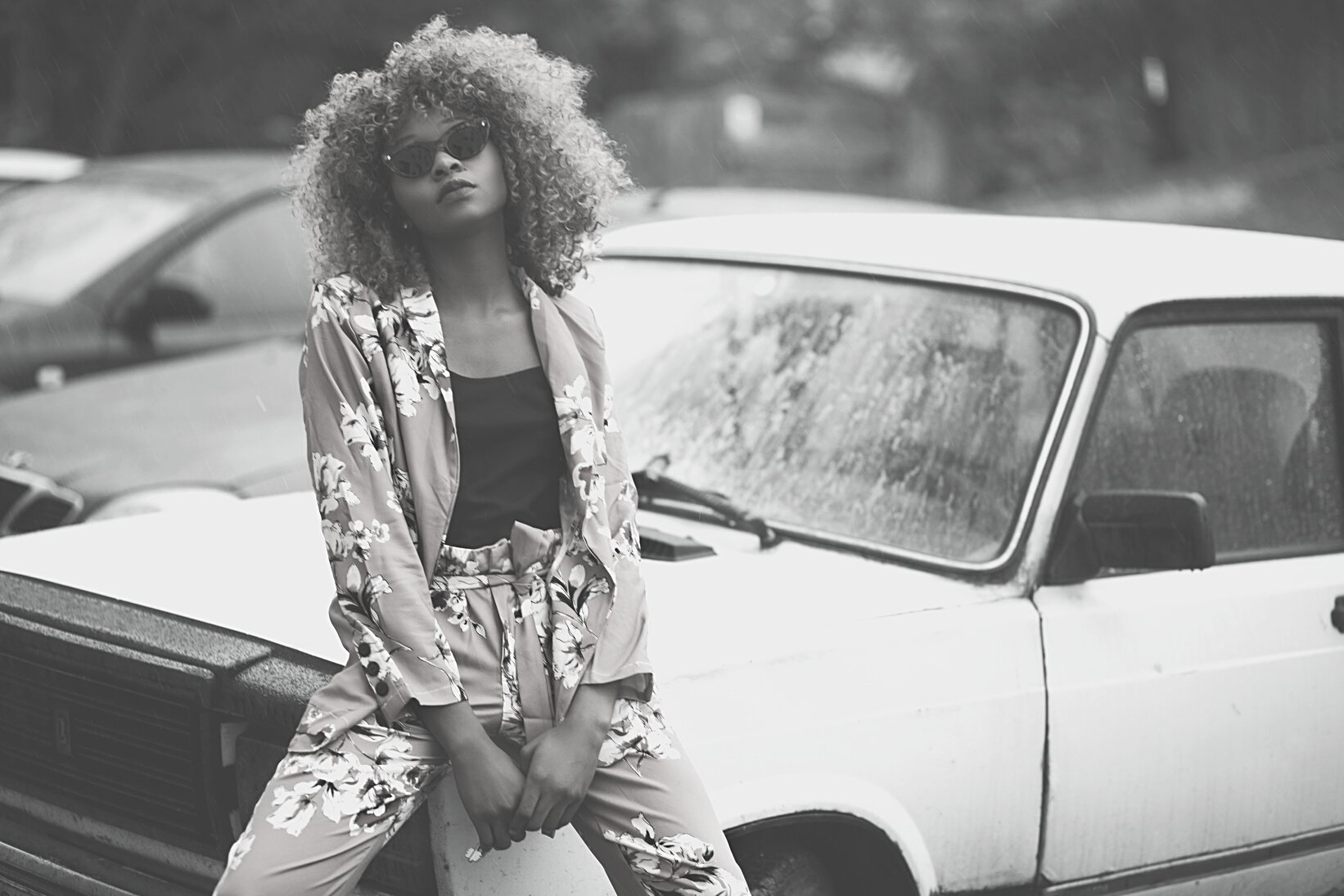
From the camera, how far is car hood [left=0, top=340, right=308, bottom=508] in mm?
5109

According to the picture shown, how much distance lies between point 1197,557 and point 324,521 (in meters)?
1.72

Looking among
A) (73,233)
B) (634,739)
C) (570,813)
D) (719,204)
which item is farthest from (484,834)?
(73,233)

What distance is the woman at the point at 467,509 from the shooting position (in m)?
2.35

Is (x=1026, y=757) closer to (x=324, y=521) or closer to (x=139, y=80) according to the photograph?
(x=324, y=521)

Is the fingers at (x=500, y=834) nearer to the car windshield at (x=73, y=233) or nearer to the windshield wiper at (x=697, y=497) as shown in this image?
the windshield wiper at (x=697, y=497)

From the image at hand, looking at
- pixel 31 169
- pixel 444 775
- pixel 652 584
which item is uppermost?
pixel 31 169

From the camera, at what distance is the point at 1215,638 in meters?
3.45

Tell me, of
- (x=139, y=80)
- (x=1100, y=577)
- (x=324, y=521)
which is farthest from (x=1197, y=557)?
(x=139, y=80)

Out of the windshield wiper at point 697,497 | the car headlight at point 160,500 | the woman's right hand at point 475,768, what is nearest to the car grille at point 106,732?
the woman's right hand at point 475,768

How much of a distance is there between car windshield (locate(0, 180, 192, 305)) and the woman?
449 centimetres

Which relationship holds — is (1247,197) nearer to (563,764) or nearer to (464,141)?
(464,141)

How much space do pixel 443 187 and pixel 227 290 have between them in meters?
4.70

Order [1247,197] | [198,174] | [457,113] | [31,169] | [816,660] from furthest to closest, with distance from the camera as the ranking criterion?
[1247,197]
[31,169]
[198,174]
[816,660]
[457,113]

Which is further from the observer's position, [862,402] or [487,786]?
[862,402]
